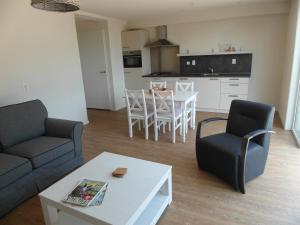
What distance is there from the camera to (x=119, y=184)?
1863mm

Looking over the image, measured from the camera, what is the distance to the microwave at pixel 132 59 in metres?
5.92

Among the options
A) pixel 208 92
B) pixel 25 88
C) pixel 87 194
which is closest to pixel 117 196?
pixel 87 194

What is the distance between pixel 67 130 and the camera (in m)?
2.82

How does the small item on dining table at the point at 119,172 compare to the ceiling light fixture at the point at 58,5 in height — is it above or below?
below

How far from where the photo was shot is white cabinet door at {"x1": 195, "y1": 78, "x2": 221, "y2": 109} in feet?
16.9

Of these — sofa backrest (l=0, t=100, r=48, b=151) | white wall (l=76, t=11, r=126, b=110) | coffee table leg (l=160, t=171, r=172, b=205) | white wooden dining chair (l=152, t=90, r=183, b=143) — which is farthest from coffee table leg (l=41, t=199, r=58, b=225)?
white wall (l=76, t=11, r=126, b=110)

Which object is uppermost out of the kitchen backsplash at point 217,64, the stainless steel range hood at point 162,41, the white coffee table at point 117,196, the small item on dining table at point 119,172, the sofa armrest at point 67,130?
the stainless steel range hood at point 162,41

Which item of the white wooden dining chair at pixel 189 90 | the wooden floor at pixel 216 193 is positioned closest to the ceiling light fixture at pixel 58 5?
the wooden floor at pixel 216 193

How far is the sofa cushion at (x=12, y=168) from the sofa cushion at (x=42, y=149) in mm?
74

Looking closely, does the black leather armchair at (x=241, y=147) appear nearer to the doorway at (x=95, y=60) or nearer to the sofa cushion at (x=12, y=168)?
the sofa cushion at (x=12, y=168)

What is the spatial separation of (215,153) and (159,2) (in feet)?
9.84

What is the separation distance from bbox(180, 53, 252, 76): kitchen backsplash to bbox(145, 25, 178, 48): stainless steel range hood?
522 millimetres

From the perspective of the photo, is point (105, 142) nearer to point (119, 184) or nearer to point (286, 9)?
point (119, 184)

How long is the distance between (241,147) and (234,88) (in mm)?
3044
